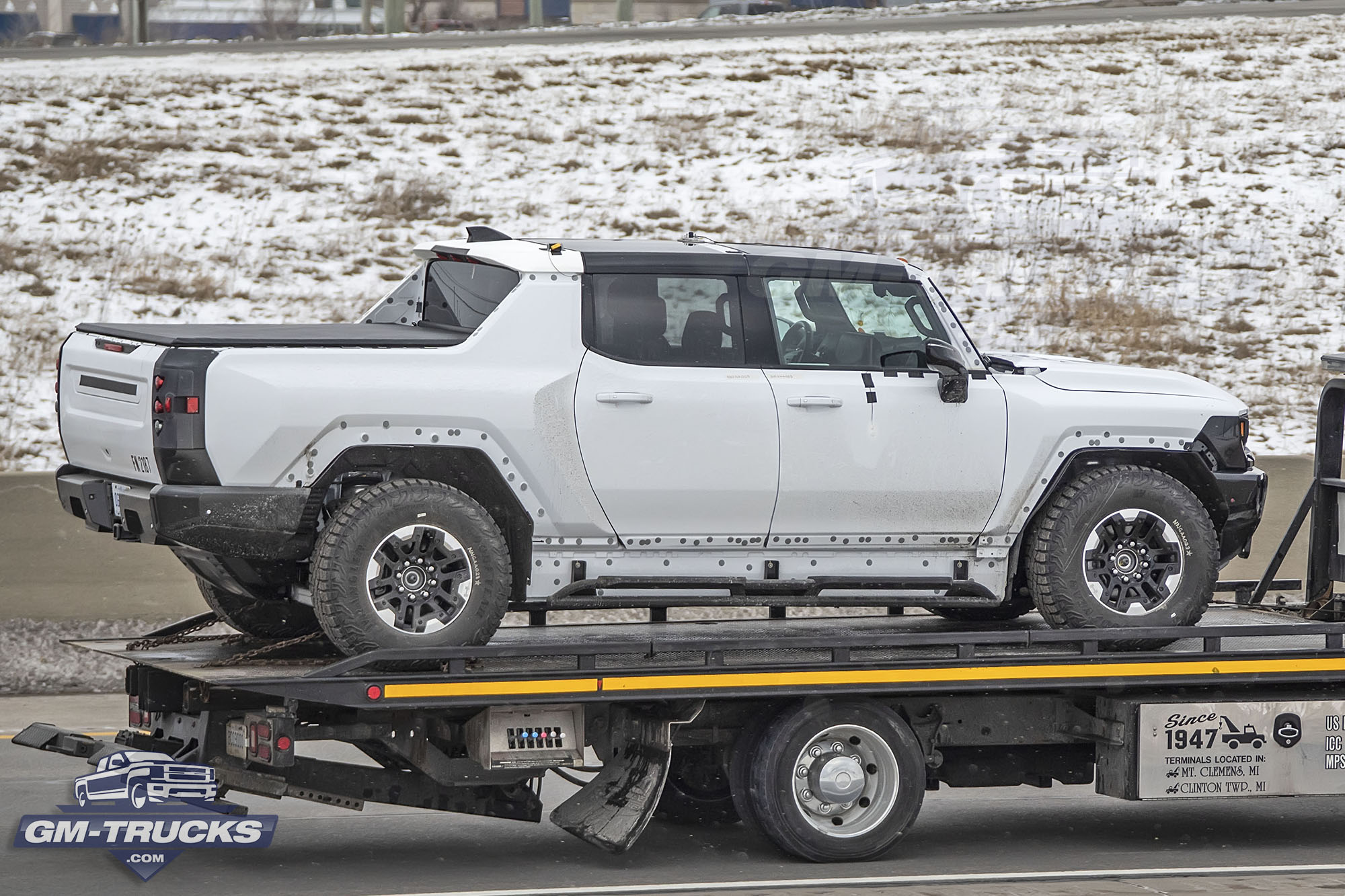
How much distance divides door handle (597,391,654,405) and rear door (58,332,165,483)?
1.83m

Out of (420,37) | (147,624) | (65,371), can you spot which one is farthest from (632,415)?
(420,37)

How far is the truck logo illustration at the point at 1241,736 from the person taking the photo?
7719 mm

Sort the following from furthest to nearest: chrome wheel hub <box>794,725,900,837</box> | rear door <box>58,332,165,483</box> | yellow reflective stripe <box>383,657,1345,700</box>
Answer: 1. chrome wheel hub <box>794,725,900,837</box>
2. rear door <box>58,332,165,483</box>
3. yellow reflective stripe <box>383,657,1345,700</box>

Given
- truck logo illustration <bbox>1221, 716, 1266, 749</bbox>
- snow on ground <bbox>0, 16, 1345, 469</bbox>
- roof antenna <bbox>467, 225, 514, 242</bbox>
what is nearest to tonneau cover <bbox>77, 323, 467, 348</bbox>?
roof antenna <bbox>467, 225, 514, 242</bbox>

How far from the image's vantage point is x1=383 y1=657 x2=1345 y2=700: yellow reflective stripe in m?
6.82

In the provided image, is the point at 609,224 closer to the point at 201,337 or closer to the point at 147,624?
the point at 147,624

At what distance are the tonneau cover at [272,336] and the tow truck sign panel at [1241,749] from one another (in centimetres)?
360

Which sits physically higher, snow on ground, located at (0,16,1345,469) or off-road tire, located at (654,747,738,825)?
snow on ground, located at (0,16,1345,469)

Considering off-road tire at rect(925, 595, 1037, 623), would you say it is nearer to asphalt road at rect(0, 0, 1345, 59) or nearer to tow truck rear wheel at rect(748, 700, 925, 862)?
tow truck rear wheel at rect(748, 700, 925, 862)

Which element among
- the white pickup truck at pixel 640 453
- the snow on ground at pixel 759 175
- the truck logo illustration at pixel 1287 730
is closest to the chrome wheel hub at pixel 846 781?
the white pickup truck at pixel 640 453

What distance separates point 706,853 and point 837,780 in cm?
85

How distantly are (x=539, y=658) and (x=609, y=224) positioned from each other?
45.9ft

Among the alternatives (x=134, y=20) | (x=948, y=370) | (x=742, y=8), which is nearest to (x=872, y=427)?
(x=948, y=370)

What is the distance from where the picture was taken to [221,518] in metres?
6.82
